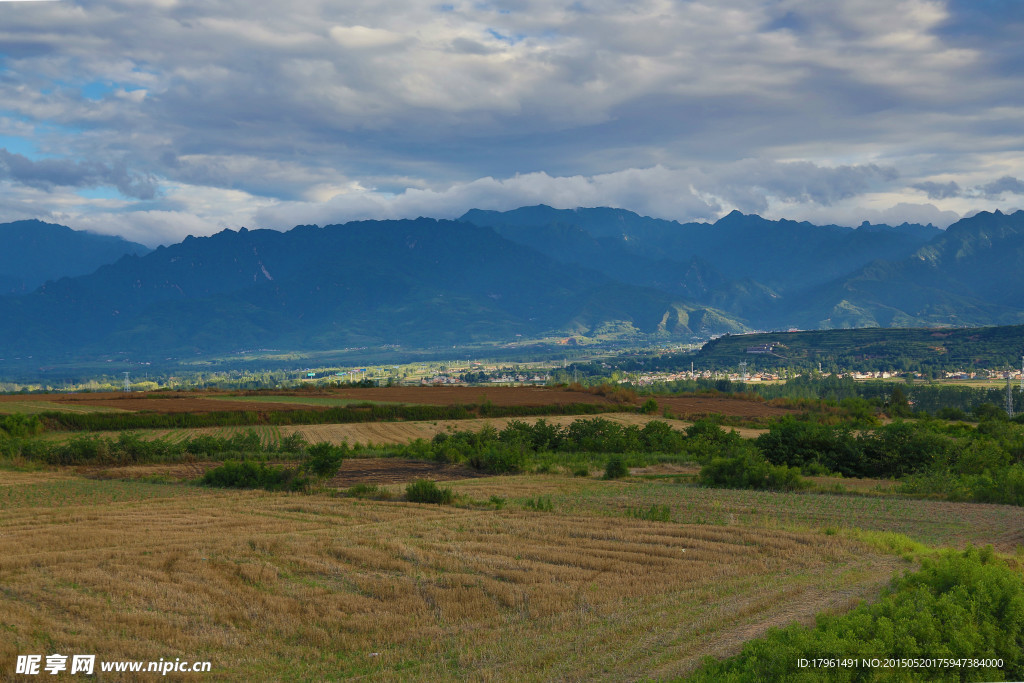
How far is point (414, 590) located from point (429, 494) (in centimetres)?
1415

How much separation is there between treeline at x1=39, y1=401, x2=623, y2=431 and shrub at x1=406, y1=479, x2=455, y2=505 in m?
41.0

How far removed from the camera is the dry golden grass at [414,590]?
12.5m

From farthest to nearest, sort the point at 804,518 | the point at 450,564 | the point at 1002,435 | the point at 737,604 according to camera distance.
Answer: the point at 1002,435 < the point at 804,518 < the point at 450,564 < the point at 737,604

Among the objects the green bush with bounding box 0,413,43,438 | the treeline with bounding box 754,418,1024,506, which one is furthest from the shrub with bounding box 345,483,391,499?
the green bush with bounding box 0,413,43,438

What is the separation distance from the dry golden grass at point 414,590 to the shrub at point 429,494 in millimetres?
4381

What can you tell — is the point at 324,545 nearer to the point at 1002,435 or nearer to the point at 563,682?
the point at 563,682

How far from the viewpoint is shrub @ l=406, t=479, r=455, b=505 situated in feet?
97.8

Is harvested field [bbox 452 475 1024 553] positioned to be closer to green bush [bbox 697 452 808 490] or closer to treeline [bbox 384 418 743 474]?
green bush [bbox 697 452 808 490]

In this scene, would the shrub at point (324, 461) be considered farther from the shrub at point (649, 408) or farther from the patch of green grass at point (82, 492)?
the shrub at point (649, 408)

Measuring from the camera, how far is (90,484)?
36.7 metres

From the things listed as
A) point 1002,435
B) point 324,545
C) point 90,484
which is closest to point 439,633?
point 324,545

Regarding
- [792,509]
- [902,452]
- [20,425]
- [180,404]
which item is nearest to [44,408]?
[180,404]

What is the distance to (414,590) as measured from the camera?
16.2 metres

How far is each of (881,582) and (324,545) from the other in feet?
44.2
